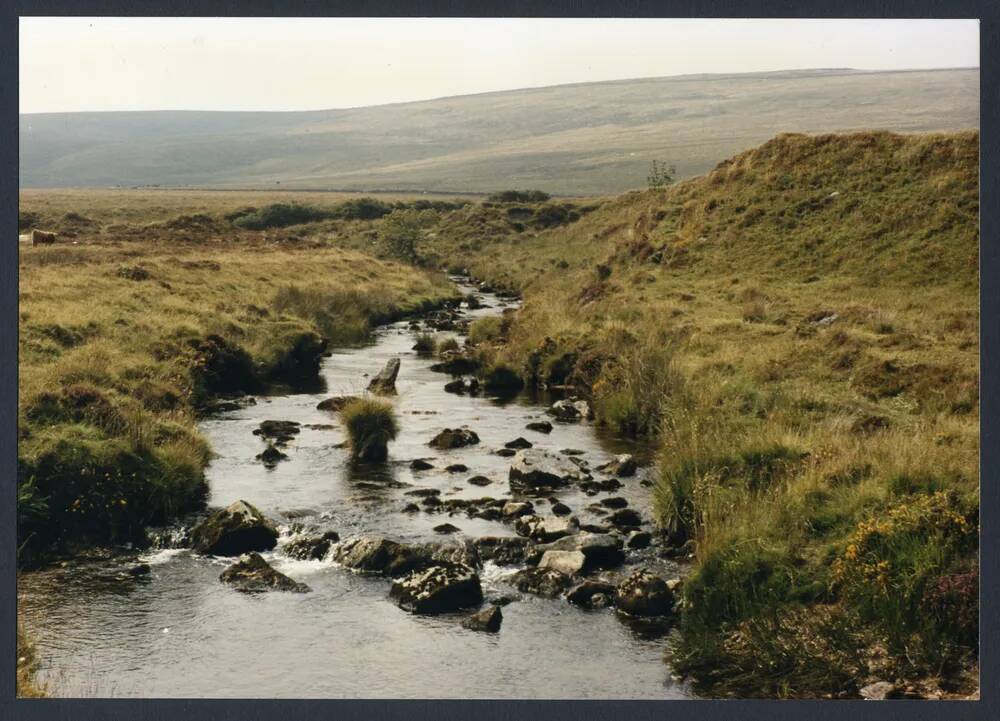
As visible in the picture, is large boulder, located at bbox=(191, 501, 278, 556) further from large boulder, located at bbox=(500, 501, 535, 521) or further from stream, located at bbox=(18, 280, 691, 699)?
large boulder, located at bbox=(500, 501, 535, 521)

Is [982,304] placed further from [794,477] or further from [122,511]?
[122,511]

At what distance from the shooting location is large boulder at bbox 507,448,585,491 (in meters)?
20.7

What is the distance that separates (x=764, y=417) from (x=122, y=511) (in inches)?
483

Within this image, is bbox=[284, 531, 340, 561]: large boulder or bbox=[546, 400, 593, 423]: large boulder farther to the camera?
bbox=[546, 400, 593, 423]: large boulder

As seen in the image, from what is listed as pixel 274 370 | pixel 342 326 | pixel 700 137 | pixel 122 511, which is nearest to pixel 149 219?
pixel 342 326

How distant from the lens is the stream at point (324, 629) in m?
12.7

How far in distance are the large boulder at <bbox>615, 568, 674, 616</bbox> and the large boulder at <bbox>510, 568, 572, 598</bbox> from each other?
3.09 ft

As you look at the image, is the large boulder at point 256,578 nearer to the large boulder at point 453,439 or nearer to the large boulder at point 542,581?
the large boulder at point 542,581

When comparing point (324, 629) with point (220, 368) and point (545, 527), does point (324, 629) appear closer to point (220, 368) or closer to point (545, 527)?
point (545, 527)

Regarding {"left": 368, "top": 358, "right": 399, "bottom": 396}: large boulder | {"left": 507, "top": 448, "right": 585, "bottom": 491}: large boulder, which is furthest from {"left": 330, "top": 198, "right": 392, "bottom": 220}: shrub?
{"left": 507, "top": 448, "right": 585, "bottom": 491}: large boulder

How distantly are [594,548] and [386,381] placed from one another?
14204 mm

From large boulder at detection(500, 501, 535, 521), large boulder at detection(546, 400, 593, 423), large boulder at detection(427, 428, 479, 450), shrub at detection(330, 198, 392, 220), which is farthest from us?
shrub at detection(330, 198, 392, 220)

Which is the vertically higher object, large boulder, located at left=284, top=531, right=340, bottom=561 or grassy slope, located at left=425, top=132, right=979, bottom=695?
grassy slope, located at left=425, top=132, right=979, bottom=695

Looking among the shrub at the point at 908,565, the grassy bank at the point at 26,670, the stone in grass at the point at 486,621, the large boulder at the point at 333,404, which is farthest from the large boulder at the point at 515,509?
the large boulder at the point at 333,404
